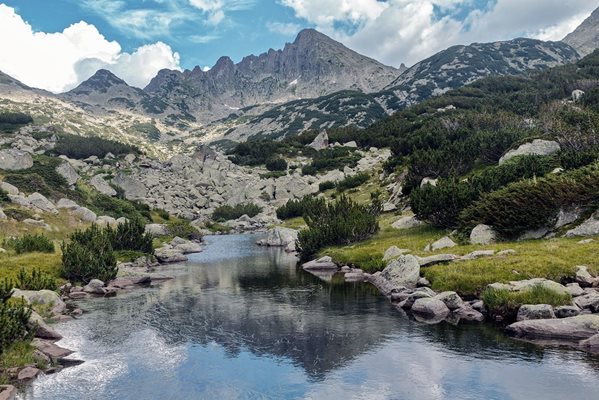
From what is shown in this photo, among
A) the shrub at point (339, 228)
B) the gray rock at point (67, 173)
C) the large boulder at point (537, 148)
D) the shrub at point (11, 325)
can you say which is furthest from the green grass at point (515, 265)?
the gray rock at point (67, 173)

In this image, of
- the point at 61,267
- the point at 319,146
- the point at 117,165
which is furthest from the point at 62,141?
the point at 61,267

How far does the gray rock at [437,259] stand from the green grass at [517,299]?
665 centimetres

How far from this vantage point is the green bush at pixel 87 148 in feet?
409

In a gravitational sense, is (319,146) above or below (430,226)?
above

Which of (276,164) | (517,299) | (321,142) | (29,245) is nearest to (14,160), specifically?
(29,245)

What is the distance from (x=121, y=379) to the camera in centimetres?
1802

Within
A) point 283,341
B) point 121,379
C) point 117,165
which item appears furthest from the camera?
point 117,165

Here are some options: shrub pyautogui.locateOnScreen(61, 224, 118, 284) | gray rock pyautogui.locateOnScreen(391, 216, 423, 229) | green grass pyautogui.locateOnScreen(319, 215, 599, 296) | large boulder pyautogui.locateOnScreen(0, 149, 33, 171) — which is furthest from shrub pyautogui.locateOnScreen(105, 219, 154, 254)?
large boulder pyautogui.locateOnScreen(0, 149, 33, 171)

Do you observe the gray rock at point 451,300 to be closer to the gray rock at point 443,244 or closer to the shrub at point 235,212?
the gray rock at point 443,244

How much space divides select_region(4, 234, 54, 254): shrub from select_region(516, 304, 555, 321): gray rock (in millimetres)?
37741

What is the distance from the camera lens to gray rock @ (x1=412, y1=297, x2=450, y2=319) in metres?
24.7

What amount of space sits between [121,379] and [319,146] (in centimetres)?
11424

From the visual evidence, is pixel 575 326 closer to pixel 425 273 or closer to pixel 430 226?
pixel 425 273

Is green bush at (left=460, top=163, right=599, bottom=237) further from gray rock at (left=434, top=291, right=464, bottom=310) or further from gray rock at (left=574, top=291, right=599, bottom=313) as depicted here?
Answer: gray rock at (left=574, top=291, right=599, bottom=313)
